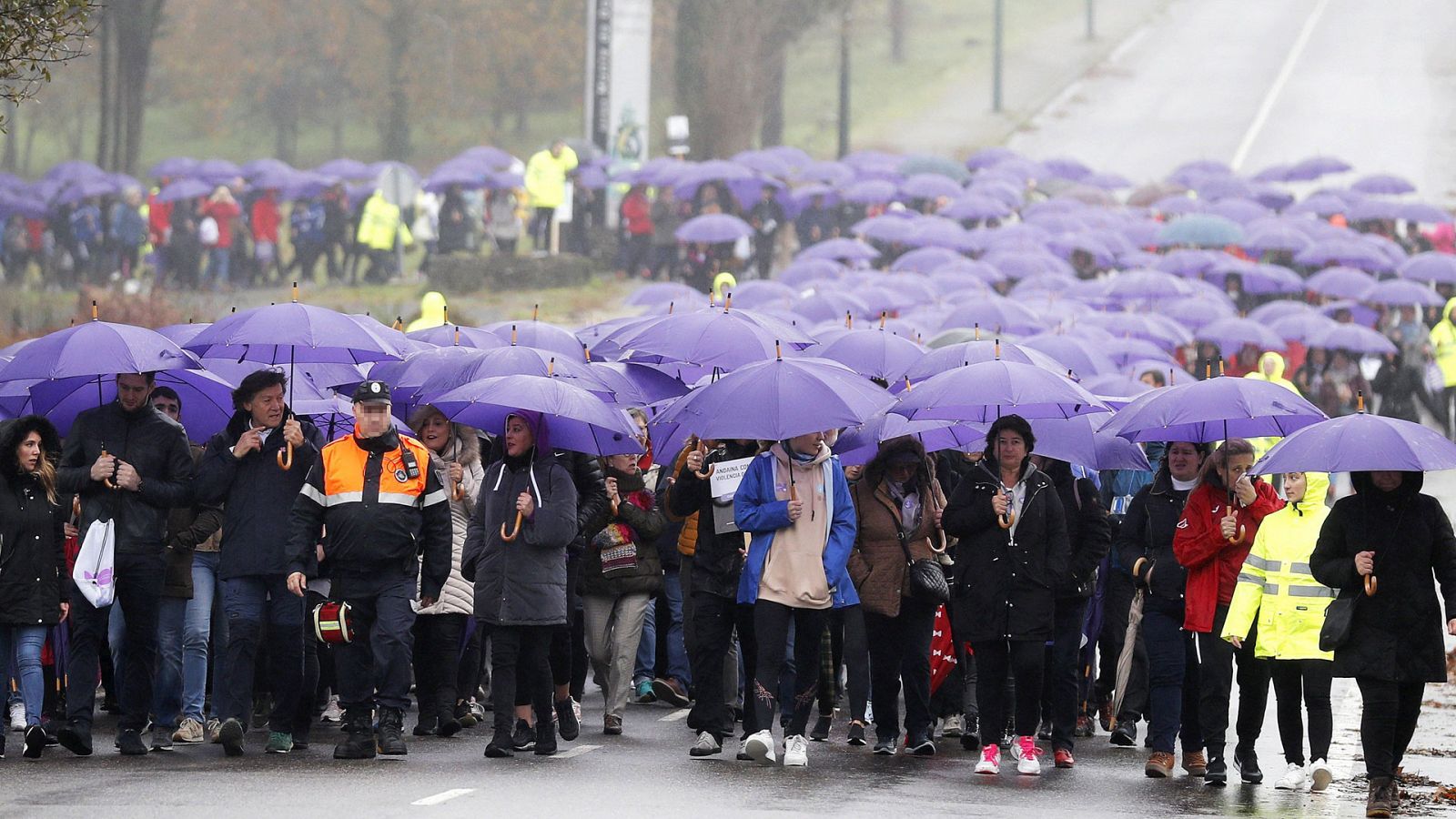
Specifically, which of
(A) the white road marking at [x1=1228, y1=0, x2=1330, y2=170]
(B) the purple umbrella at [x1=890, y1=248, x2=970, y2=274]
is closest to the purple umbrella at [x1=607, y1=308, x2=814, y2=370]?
(B) the purple umbrella at [x1=890, y1=248, x2=970, y2=274]

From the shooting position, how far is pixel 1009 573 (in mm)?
11445

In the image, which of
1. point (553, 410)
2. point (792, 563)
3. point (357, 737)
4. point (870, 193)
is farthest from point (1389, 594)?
point (870, 193)

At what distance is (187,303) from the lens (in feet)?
113

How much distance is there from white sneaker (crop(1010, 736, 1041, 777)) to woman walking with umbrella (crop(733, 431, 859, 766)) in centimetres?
106

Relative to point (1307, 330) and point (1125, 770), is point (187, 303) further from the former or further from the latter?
point (1125, 770)

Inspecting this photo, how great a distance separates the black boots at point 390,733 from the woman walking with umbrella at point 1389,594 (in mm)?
4462

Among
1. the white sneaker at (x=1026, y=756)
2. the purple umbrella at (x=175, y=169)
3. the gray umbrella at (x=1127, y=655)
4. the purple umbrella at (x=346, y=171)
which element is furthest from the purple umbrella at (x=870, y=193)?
the white sneaker at (x=1026, y=756)

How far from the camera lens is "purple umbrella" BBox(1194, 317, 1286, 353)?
77.0ft

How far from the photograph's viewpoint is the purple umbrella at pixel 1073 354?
17.1m

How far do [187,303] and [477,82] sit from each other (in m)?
30.0

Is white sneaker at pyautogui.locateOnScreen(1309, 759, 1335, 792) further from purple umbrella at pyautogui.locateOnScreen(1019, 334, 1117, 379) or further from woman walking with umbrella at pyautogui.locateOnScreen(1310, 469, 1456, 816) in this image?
purple umbrella at pyautogui.locateOnScreen(1019, 334, 1117, 379)

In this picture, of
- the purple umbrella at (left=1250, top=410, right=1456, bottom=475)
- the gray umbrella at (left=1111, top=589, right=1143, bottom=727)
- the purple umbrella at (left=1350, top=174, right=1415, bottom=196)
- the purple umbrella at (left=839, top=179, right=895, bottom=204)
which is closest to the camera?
the purple umbrella at (left=1250, top=410, right=1456, bottom=475)

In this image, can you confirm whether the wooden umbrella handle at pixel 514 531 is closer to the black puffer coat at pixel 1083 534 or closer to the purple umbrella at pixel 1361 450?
the black puffer coat at pixel 1083 534

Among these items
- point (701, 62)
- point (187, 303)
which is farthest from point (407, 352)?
point (701, 62)
